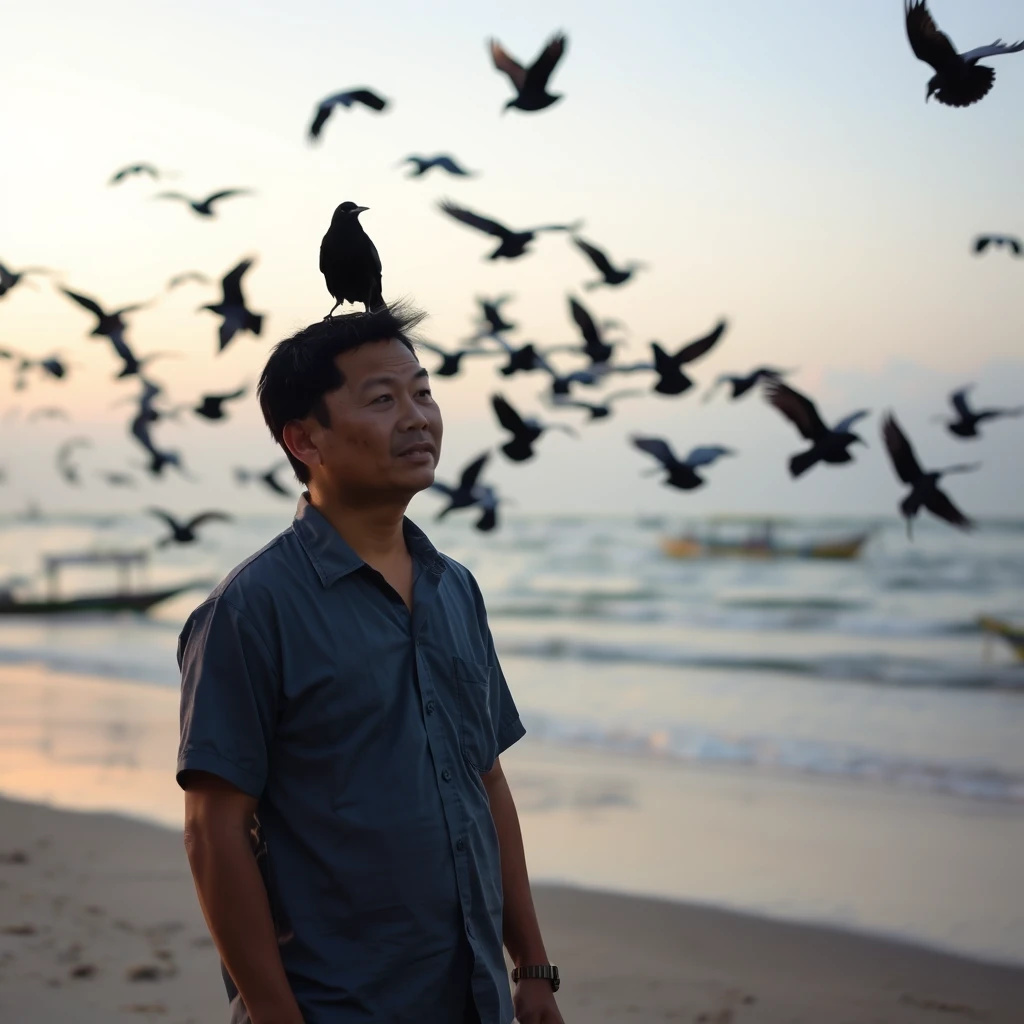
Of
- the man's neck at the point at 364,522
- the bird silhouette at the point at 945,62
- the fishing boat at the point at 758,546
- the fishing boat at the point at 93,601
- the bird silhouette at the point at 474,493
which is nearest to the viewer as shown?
the man's neck at the point at 364,522

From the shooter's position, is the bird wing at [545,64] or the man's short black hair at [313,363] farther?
the bird wing at [545,64]

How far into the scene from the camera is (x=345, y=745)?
2.10m

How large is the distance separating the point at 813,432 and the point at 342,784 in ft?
11.8

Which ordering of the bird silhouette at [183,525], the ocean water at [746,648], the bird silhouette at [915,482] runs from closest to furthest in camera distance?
1. the bird silhouette at [915,482]
2. the bird silhouette at [183,525]
3. the ocean water at [746,648]

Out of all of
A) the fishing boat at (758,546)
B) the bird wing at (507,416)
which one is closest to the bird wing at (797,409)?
the bird wing at (507,416)

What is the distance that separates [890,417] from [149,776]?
20.7 ft

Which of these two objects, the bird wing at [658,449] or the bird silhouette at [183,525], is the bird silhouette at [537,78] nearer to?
the bird wing at [658,449]

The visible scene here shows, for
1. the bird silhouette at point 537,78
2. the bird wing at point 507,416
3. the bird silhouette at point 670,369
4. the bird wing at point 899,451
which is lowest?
the bird wing at point 899,451

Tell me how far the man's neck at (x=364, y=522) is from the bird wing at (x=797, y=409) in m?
3.21

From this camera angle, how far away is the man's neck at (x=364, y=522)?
2.31 meters

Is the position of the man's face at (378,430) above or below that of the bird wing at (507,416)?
below

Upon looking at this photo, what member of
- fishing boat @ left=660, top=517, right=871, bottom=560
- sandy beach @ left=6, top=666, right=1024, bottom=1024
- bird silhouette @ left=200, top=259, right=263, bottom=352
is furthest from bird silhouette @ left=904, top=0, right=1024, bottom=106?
fishing boat @ left=660, top=517, right=871, bottom=560

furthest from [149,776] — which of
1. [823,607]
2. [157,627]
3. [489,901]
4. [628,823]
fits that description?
[823,607]

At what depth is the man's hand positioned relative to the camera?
2475 millimetres
